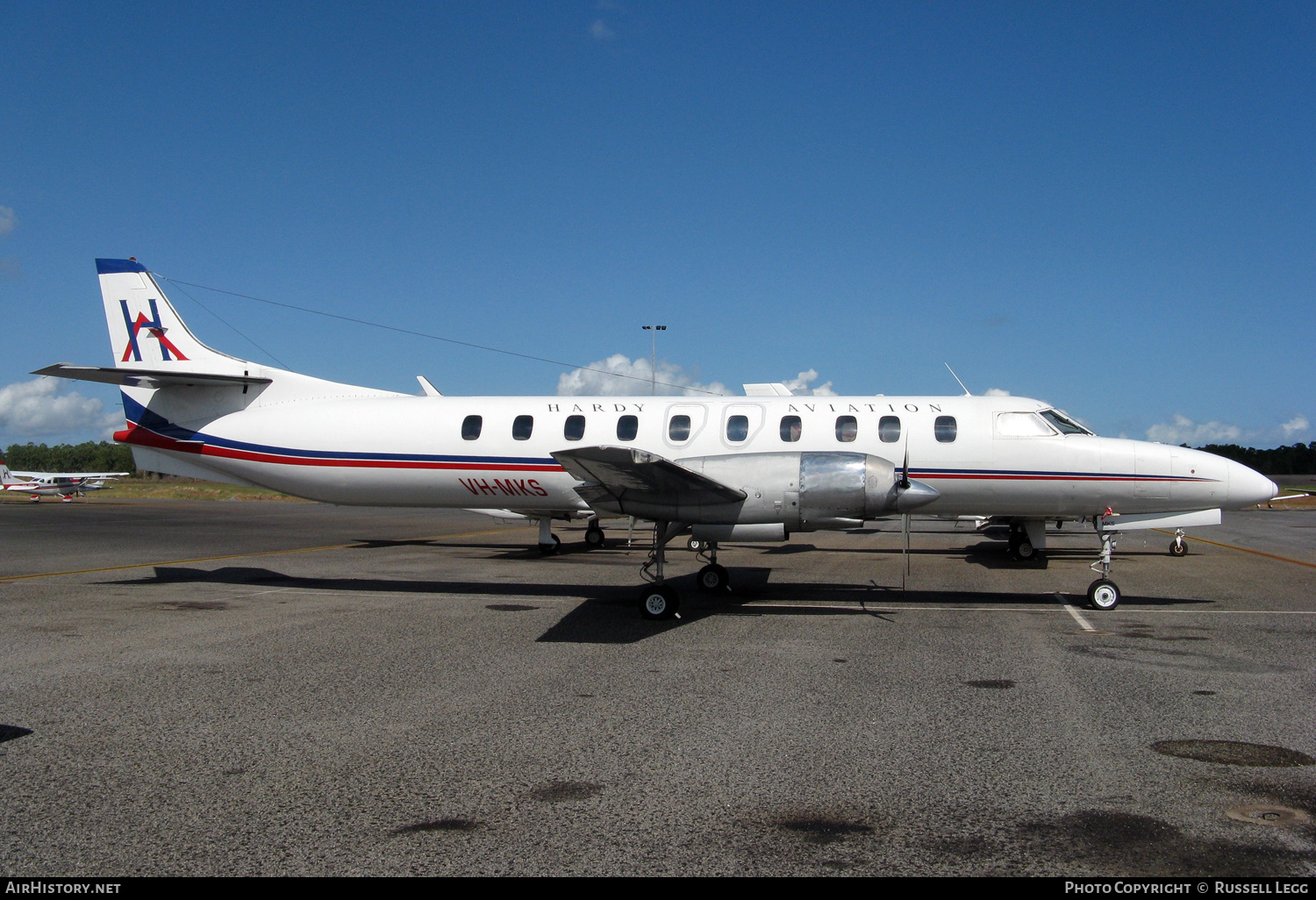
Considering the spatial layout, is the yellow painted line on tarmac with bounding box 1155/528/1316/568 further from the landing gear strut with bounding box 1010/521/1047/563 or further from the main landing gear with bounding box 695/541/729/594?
the main landing gear with bounding box 695/541/729/594

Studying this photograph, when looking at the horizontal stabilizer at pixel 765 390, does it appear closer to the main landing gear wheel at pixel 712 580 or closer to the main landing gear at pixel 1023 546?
the main landing gear wheel at pixel 712 580

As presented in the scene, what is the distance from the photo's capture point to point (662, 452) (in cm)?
1337

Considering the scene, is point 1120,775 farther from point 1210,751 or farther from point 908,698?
point 908,698

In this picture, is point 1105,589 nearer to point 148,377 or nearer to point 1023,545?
point 1023,545

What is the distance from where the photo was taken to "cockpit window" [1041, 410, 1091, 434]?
13.2 m

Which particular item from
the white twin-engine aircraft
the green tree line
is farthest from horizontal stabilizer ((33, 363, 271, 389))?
the green tree line

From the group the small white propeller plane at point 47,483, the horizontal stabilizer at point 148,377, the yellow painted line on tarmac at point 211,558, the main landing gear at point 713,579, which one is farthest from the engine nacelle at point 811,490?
the small white propeller plane at point 47,483

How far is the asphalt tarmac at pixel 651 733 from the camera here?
4.31 m

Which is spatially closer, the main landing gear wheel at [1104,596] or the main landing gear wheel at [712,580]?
the main landing gear wheel at [1104,596]

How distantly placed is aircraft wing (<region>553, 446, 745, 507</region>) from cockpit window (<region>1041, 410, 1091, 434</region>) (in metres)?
5.49

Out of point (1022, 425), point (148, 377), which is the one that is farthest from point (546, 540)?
point (1022, 425)

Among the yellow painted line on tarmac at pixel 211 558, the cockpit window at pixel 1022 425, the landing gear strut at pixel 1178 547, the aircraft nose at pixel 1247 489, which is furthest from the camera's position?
the landing gear strut at pixel 1178 547

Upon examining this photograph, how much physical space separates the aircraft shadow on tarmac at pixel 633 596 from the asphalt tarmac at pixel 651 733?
0.39ft
